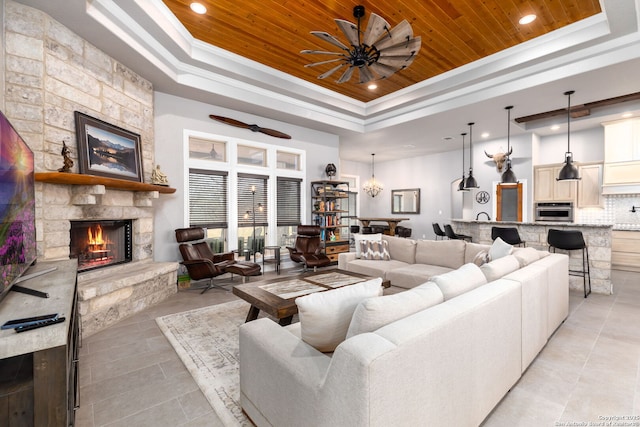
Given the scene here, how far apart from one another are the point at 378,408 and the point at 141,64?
4.55 m

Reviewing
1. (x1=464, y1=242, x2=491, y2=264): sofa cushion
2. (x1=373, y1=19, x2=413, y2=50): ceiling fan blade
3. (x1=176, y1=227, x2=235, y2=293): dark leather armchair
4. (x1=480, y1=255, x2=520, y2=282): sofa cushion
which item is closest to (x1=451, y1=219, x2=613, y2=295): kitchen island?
(x1=464, y1=242, x2=491, y2=264): sofa cushion

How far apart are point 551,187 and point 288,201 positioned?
20.4 feet

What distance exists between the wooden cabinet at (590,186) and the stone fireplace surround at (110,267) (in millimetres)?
8537

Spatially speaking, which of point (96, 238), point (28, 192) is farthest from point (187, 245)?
point (28, 192)

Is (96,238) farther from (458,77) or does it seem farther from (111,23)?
(458,77)

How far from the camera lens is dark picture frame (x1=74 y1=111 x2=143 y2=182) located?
3.33m

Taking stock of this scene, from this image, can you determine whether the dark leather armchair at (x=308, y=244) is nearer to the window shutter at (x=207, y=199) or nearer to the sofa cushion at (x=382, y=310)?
the window shutter at (x=207, y=199)

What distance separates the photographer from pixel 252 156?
5922 mm

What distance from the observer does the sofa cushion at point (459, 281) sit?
179 cm

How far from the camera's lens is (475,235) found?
638cm

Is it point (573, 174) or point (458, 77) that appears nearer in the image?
point (573, 174)

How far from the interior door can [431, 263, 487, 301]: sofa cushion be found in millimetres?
6514

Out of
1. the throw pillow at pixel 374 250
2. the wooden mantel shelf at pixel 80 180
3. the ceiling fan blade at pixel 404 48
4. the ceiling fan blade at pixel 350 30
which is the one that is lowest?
the throw pillow at pixel 374 250

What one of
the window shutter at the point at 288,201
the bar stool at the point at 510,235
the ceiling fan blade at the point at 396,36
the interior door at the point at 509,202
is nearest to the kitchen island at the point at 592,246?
the bar stool at the point at 510,235
